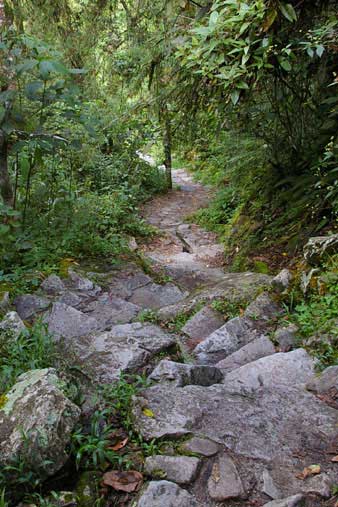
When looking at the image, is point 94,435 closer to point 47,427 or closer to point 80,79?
point 47,427

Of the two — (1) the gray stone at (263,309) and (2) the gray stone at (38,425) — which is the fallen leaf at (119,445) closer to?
(2) the gray stone at (38,425)

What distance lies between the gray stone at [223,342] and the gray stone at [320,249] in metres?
0.91

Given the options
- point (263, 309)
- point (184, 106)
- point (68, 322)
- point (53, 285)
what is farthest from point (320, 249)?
point (184, 106)

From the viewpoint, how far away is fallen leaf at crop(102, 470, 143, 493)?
A: 224cm

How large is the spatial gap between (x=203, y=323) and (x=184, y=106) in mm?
3191

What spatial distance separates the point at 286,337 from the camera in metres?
4.02

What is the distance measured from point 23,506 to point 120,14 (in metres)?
10.4

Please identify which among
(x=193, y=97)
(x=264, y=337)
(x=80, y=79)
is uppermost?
(x=80, y=79)

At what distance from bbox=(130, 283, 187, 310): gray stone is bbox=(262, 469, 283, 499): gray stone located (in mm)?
3432

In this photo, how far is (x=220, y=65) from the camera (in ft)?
16.1

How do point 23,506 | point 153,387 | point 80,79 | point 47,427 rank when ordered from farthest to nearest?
point 80,79 → point 153,387 → point 47,427 → point 23,506

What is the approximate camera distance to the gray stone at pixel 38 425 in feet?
7.00

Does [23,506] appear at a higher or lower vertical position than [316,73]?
lower

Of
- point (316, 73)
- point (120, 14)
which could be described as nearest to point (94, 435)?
point (316, 73)
